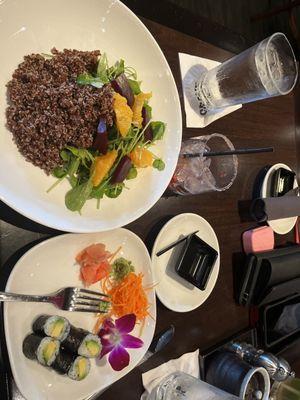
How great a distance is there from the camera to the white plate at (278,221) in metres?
2.34

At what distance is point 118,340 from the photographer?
1.59m

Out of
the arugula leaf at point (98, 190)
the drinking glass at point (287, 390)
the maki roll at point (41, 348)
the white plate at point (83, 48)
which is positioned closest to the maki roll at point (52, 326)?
the maki roll at point (41, 348)

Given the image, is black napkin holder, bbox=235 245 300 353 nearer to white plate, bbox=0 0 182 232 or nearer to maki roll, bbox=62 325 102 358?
white plate, bbox=0 0 182 232

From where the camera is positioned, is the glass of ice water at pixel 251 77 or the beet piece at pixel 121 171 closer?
the beet piece at pixel 121 171

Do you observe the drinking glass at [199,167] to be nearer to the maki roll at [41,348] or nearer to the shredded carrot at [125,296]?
the shredded carrot at [125,296]

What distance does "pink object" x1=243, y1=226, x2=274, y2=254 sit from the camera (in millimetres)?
2234

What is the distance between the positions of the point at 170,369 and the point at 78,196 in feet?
3.32

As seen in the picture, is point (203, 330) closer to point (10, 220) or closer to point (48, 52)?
point (10, 220)

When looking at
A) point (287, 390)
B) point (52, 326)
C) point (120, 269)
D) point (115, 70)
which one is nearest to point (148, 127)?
point (115, 70)

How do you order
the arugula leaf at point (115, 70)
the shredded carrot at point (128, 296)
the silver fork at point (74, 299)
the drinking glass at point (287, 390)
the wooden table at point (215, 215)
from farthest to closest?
the drinking glass at point (287, 390) < the wooden table at point (215, 215) < the shredded carrot at point (128, 296) < the arugula leaf at point (115, 70) < the silver fork at point (74, 299)

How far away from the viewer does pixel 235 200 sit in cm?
222

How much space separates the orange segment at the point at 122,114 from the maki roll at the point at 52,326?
71cm

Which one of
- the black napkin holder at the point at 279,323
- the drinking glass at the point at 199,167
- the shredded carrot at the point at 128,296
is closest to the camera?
the shredded carrot at the point at 128,296

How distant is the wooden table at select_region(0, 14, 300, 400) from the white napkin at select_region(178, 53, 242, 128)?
3 centimetres
